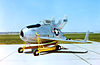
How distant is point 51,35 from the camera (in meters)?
9.63

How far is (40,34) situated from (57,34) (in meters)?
1.81

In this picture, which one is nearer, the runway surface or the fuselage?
the runway surface

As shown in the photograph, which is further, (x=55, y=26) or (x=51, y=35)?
(x=55, y=26)

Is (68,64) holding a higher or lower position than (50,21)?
lower

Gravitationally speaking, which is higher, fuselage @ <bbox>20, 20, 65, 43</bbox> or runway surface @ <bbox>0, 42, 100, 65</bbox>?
fuselage @ <bbox>20, 20, 65, 43</bbox>

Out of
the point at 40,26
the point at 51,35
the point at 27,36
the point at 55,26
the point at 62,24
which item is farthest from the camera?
the point at 62,24

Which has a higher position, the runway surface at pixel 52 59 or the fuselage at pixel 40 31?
the fuselage at pixel 40 31

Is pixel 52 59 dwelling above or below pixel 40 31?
below

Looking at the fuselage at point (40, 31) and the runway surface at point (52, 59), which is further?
the fuselage at point (40, 31)

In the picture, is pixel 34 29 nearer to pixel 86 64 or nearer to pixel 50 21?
pixel 50 21

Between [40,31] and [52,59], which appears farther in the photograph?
[40,31]

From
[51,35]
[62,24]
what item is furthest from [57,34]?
[62,24]

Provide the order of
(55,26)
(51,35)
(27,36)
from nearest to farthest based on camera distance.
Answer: (27,36) < (51,35) < (55,26)

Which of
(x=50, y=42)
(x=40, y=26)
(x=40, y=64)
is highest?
(x=40, y=26)
